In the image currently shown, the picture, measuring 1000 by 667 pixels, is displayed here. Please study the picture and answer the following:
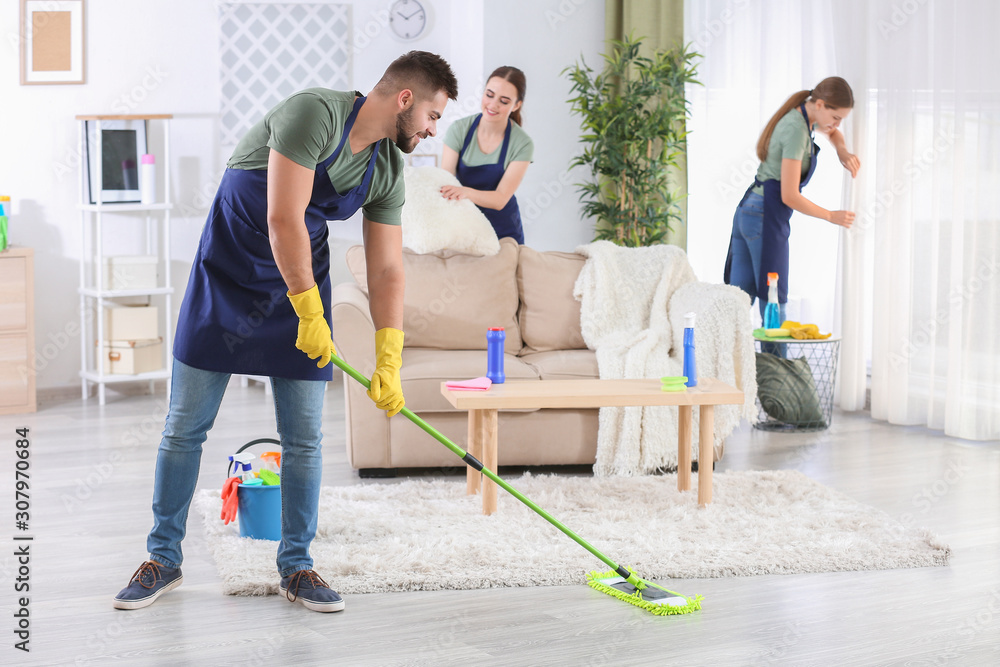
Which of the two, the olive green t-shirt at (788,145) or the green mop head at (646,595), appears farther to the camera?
the olive green t-shirt at (788,145)

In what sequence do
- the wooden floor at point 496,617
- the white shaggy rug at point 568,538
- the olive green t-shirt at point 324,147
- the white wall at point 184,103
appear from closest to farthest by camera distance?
the olive green t-shirt at point 324,147 → the wooden floor at point 496,617 → the white shaggy rug at point 568,538 → the white wall at point 184,103

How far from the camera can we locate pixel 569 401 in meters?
A: 2.87

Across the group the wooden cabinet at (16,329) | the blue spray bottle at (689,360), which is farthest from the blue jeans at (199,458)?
the wooden cabinet at (16,329)

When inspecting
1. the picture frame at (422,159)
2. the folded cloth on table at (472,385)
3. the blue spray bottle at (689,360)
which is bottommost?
the folded cloth on table at (472,385)

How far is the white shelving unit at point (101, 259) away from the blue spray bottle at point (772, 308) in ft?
8.99

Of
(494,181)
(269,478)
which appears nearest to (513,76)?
(494,181)

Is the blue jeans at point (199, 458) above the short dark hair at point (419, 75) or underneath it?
underneath

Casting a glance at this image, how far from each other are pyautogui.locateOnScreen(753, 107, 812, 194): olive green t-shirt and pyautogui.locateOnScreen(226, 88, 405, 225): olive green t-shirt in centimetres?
244

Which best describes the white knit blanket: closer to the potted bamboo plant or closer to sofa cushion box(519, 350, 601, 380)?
sofa cushion box(519, 350, 601, 380)

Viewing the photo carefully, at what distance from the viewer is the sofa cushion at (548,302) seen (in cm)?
369

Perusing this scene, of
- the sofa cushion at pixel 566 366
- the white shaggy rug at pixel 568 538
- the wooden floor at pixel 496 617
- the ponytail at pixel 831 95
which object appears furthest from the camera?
the ponytail at pixel 831 95

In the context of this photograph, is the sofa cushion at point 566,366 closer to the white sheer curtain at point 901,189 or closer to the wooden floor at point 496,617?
the wooden floor at point 496,617

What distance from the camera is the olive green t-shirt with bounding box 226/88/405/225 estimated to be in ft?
6.06

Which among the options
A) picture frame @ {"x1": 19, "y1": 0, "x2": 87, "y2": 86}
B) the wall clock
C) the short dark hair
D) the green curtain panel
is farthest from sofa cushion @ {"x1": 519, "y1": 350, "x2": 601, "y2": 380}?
picture frame @ {"x1": 19, "y1": 0, "x2": 87, "y2": 86}
